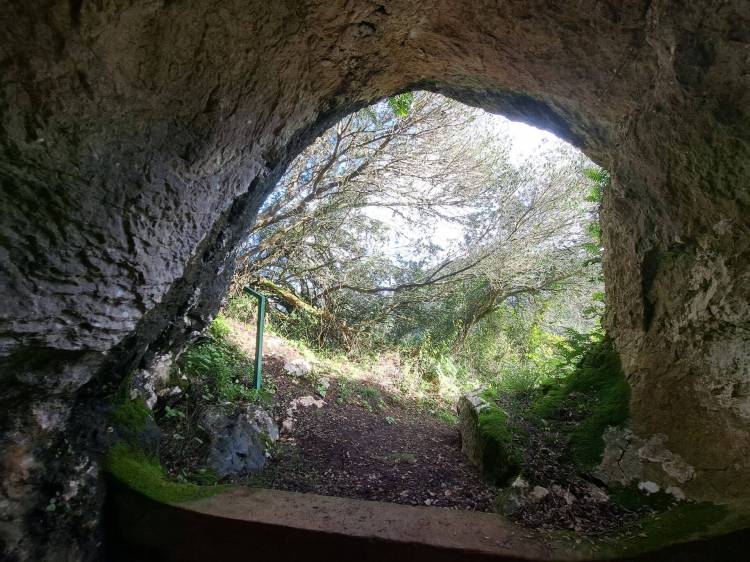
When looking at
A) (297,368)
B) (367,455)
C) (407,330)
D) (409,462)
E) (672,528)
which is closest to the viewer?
(672,528)

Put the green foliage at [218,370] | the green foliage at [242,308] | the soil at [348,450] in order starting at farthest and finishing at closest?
1. the green foliage at [242,308]
2. the green foliage at [218,370]
3. the soil at [348,450]

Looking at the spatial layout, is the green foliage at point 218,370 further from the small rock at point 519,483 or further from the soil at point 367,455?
the small rock at point 519,483

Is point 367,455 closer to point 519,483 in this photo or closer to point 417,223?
point 519,483

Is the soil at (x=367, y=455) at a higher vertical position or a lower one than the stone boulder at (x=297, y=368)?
lower

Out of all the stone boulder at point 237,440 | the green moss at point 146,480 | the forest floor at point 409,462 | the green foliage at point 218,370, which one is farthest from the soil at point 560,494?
the green foliage at point 218,370

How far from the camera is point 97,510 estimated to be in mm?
2602

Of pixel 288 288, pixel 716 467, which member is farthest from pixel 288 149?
pixel 288 288

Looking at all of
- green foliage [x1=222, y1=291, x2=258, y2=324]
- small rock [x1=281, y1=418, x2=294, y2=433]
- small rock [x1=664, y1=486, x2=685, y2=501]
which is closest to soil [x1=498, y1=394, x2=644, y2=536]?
small rock [x1=664, y1=486, x2=685, y2=501]

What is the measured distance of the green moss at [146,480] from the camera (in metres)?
2.62

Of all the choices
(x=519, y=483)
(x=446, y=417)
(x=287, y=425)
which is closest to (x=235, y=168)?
(x=287, y=425)

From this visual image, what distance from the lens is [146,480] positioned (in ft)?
8.93

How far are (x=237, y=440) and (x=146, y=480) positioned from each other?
1.06 meters

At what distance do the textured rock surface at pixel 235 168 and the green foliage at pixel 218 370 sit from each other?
0.94 meters

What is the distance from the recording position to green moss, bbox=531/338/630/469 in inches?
125
